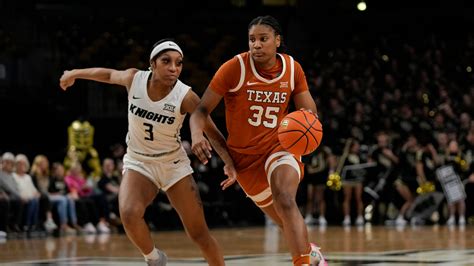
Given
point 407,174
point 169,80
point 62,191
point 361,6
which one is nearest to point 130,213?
point 169,80

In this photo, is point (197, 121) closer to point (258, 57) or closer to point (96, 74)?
point (258, 57)

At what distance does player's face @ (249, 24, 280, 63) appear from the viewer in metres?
8.17

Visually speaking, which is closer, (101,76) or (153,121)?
(153,121)

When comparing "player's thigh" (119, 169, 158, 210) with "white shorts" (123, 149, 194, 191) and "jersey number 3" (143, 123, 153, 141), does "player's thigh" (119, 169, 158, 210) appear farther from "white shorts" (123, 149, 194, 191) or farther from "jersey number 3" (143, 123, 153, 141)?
"jersey number 3" (143, 123, 153, 141)

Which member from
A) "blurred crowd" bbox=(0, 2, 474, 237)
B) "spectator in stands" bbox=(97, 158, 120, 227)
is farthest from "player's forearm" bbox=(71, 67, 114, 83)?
"spectator in stands" bbox=(97, 158, 120, 227)

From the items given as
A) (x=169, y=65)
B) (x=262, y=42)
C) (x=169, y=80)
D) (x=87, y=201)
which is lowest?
(x=87, y=201)

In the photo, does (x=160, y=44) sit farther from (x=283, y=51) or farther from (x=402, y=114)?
(x=402, y=114)

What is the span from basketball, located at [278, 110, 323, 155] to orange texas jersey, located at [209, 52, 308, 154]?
0.66 ft

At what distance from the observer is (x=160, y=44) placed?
8.20m

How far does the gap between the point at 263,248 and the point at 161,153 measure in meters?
5.29

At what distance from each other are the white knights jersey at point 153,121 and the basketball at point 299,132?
837 millimetres

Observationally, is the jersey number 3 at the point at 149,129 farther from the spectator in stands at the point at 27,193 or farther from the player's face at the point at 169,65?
the spectator in stands at the point at 27,193

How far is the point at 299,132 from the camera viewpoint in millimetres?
7961

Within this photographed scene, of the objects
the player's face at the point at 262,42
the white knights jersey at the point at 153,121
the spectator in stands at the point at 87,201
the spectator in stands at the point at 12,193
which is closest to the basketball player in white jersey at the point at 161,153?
the white knights jersey at the point at 153,121
